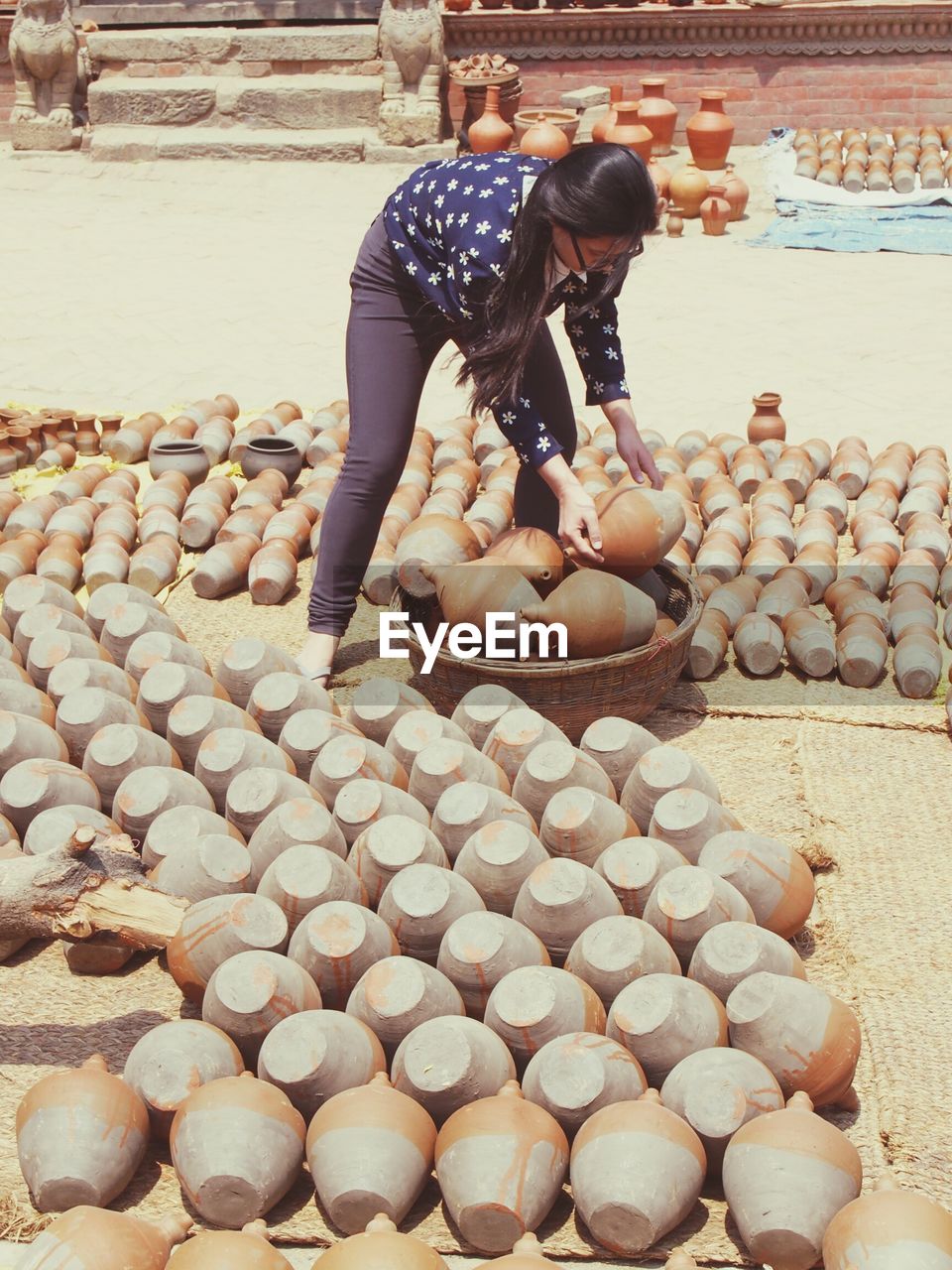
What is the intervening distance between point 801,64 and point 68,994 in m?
11.1

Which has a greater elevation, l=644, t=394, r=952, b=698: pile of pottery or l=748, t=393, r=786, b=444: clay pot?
l=748, t=393, r=786, b=444: clay pot

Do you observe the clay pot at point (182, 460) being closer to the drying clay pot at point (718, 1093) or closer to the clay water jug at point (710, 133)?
the drying clay pot at point (718, 1093)

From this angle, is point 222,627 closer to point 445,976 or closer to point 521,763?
point 521,763

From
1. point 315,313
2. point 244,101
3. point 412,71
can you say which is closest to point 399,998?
point 315,313

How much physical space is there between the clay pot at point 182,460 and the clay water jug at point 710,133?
697cm

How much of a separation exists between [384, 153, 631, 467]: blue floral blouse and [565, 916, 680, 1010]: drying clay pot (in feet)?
4.37

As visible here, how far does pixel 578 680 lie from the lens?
11.6 ft

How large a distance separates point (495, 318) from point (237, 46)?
1010 cm

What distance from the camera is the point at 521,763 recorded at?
323 cm

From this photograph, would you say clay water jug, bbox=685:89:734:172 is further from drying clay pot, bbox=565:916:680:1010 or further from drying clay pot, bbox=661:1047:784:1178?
drying clay pot, bbox=661:1047:784:1178

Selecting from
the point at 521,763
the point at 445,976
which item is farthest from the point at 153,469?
the point at 445,976

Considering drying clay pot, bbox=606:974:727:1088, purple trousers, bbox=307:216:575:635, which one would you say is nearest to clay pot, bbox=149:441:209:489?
purple trousers, bbox=307:216:575:635

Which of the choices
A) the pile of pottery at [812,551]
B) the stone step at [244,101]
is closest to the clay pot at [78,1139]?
the pile of pottery at [812,551]

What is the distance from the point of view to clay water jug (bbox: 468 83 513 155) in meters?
11.1
